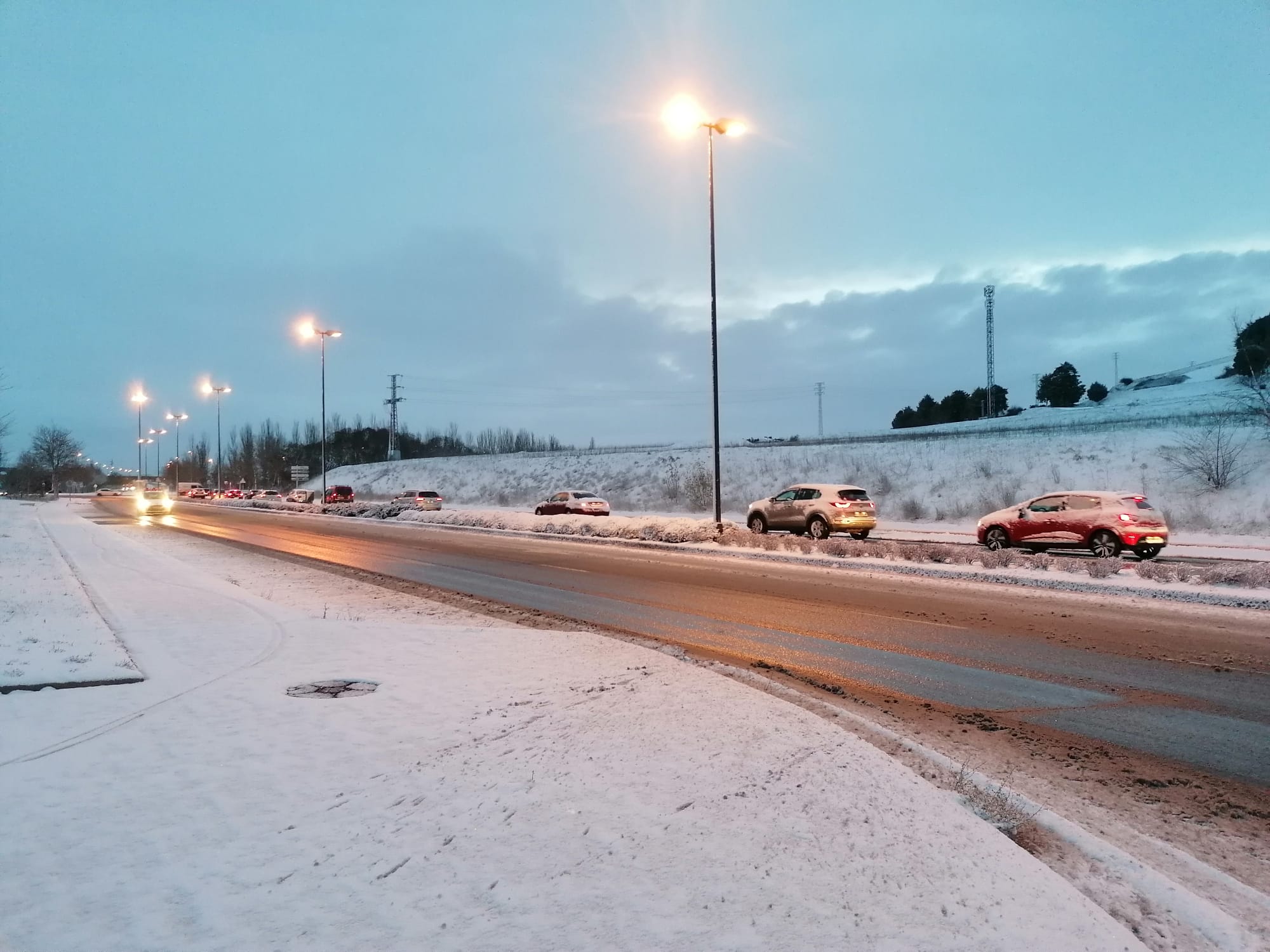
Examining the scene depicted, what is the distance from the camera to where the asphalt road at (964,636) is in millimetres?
6828

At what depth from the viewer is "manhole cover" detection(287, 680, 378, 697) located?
22.8ft

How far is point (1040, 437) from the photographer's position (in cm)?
4641

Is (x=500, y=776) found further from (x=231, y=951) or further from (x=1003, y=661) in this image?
(x=1003, y=661)

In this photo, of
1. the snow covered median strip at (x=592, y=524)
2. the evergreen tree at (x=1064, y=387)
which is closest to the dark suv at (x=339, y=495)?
the snow covered median strip at (x=592, y=524)

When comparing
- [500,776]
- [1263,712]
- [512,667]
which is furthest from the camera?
[512,667]

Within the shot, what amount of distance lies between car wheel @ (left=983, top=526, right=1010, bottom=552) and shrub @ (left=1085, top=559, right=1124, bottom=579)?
5.11 metres

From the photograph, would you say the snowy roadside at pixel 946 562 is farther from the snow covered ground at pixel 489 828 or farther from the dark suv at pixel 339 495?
the dark suv at pixel 339 495

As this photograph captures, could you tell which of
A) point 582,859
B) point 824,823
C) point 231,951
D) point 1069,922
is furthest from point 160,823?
point 1069,922

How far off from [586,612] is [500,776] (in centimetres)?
772

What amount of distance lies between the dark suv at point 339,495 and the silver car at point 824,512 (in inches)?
1565

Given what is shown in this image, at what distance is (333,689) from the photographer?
714 cm

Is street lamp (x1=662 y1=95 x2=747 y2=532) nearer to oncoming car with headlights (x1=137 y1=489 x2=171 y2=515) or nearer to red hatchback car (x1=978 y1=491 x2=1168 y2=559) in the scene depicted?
red hatchback car (x1=978 y1=491 x2=1168 y2=559)

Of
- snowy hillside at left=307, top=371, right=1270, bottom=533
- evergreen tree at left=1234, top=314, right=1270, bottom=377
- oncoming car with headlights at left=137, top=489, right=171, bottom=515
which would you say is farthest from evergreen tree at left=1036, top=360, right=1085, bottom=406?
oncoming car with headlights at left=137, top=489, right=171, bottom=515

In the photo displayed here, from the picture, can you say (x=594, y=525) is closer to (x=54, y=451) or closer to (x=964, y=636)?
(x=964, y=636)
